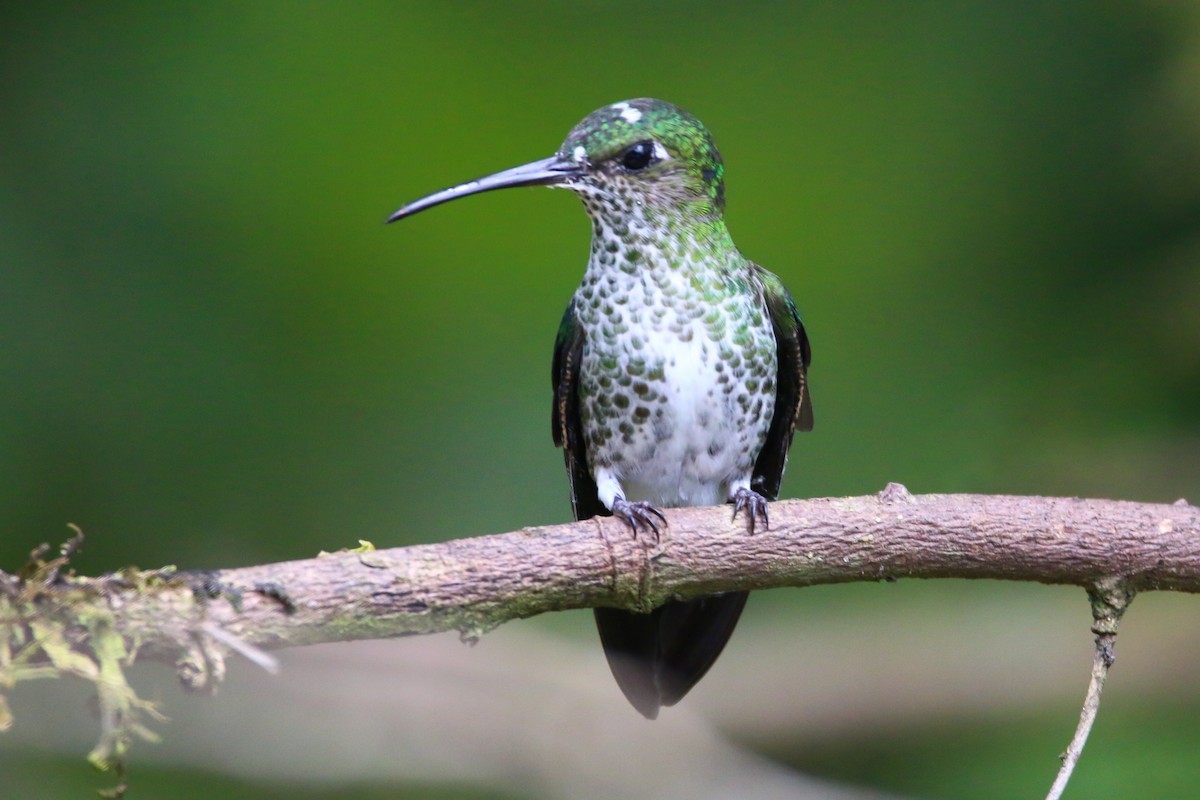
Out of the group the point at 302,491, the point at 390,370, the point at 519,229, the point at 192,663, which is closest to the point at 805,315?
the point at 519,229

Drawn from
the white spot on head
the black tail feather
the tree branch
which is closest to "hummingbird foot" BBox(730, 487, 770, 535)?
the tree branch

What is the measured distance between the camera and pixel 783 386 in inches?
155

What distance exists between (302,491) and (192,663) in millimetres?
3187

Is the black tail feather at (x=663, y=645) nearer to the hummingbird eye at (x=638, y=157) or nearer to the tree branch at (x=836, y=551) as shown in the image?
the tree branch at (x=836, y=551)

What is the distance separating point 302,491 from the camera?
5375mm

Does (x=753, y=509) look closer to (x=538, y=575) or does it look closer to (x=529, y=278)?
(x=538, y=575)

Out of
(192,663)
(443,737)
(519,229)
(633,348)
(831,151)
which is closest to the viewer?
(192,663)

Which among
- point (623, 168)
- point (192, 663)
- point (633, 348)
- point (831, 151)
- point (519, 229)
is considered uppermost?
point (831, 151)

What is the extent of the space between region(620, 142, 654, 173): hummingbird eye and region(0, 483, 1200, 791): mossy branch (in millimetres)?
1094

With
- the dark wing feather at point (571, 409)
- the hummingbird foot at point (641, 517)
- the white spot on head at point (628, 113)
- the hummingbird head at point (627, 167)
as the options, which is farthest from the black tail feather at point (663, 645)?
the white spot on head at point (628, 113)

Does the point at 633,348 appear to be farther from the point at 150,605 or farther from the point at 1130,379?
the point at 1130,379

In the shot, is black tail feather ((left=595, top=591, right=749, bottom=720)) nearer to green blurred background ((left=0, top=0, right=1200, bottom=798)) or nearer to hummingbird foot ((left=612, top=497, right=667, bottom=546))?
hummingbird foot ((left=612, top=497, right=667, bottom=546))

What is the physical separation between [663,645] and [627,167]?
145cm

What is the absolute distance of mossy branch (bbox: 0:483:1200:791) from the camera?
2.22 meters
